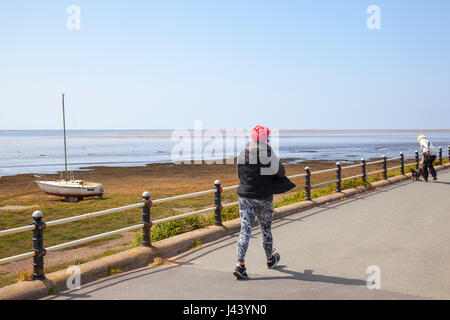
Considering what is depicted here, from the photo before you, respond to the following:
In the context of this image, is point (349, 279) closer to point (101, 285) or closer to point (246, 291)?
point (246, 291)

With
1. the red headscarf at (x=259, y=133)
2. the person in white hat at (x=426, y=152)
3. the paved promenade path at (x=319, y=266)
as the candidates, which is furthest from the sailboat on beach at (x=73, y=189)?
the red headscarf at (x=259, y=133)

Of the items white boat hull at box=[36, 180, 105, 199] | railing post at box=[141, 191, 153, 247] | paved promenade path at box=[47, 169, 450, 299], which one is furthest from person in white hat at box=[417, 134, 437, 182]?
white boat hull at box=[36, 180, 105, 199]

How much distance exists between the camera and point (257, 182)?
620 cm

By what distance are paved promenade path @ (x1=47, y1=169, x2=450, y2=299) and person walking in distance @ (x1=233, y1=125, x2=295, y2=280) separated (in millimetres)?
628

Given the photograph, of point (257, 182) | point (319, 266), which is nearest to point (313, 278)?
point (319, 266)

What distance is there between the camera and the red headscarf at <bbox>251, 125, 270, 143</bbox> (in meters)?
6.20

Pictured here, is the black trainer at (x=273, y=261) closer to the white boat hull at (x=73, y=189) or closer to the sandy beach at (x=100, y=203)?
the sandy beach at (x=100, y=203)

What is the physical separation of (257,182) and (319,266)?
174 cm

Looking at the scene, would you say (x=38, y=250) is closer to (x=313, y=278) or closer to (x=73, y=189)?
(x=313, y=278)

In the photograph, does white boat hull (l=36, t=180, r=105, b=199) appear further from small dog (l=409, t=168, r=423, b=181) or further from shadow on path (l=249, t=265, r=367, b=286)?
shadow on path (l=249, t=265, r=367, b=286)
